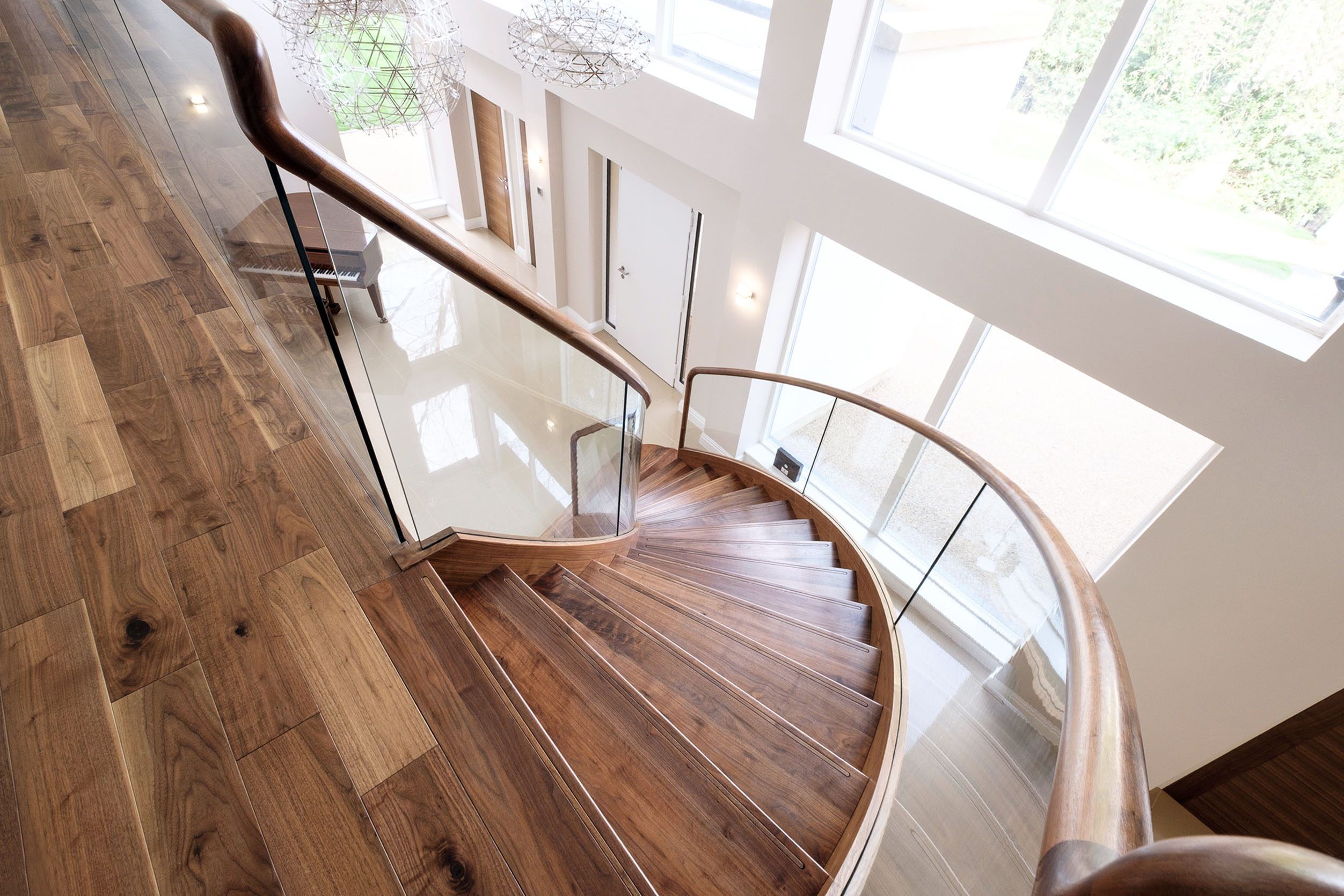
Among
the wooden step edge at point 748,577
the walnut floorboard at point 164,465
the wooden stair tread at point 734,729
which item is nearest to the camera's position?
the walnut floorboard at point 164,465

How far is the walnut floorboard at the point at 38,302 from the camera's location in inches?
70.7

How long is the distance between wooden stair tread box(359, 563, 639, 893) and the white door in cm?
458

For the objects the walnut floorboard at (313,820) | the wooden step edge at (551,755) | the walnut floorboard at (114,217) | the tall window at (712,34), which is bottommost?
the wooden step edge at (551,755)

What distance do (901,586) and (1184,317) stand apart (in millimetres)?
1631

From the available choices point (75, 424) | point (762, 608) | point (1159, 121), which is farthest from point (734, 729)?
point (1159, 121)

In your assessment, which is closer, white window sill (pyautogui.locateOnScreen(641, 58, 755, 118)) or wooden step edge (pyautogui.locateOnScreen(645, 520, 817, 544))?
wooden step edge (pyautogui.locateOnScreen(645, 520, 817, 544))

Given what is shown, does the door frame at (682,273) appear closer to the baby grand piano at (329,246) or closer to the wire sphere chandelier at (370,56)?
the wire sphere chandelier at (370,56)

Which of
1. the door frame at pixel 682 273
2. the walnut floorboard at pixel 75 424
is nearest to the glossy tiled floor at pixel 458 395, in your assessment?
the walnut floorboard at pixel 75 424

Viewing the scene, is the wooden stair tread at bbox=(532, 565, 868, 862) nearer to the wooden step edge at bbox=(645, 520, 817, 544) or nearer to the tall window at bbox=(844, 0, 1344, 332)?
the wooden step edge at bbox=(645, 520, 817, 544)

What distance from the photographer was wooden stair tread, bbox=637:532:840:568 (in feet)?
10.6

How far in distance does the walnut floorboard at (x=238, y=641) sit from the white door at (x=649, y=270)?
461 centimetres

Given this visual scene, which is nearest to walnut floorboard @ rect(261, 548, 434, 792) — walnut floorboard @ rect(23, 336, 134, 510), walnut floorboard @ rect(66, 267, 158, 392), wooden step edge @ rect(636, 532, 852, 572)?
walnut floorboard @ rect(23, 336, 134, 510)

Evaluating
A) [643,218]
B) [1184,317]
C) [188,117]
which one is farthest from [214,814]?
[643,218]

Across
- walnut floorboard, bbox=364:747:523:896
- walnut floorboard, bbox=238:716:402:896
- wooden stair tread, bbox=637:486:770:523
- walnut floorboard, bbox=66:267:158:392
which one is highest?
walnut floorboard, bbox=66:267:158:392
